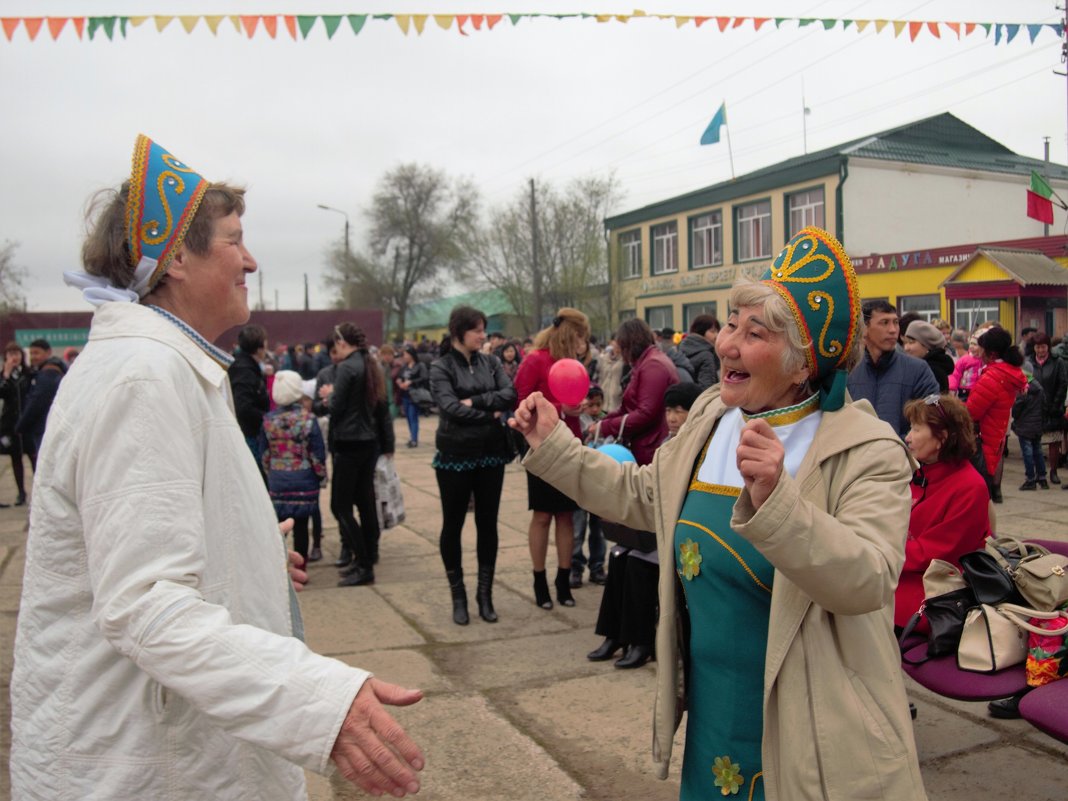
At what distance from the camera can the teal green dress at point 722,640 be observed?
2145mm

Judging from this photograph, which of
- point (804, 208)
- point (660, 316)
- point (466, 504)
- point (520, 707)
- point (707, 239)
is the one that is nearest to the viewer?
point (520, 707)

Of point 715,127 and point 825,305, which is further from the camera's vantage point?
point 715,127

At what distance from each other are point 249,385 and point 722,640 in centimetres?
539

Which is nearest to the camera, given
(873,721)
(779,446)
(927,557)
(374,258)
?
(779,446)

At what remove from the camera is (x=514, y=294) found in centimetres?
4397

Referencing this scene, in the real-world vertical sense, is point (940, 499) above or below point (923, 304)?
below

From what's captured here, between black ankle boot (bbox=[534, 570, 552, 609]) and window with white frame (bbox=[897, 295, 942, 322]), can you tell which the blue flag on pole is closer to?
window with white frame (bbox=[897, 295, 942, 322])

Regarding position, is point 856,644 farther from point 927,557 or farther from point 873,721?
point 927,557

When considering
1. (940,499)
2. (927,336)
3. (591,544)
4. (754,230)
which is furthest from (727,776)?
(754,230)

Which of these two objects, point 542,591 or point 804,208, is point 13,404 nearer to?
point 542,591

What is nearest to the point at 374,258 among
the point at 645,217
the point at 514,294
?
the point at 514,294

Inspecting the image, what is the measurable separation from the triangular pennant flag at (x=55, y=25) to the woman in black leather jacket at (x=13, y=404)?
15.3 ft

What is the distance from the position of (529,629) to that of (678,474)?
3755 mm

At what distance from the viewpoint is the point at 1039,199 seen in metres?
22.2
